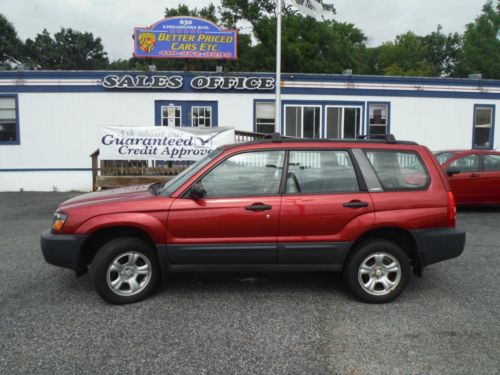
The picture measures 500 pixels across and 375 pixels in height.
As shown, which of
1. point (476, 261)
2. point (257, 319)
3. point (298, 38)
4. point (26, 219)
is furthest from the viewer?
point (298, 38)

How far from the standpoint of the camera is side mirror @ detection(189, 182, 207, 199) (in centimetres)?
432

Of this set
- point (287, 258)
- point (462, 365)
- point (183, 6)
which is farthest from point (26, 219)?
point (183, 6)

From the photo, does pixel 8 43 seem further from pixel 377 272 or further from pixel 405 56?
pixel 377 272

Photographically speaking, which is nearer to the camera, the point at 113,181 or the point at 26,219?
the point at 26,219

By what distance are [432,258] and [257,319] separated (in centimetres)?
195

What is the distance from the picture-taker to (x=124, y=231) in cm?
454

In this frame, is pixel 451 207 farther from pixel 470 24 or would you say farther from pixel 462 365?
→ pixel 470 24

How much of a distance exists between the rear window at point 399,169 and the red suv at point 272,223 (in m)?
0.01

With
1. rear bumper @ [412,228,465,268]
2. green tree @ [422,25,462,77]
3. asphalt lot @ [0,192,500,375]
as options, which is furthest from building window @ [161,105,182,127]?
green tree @ [422,25,462,77]

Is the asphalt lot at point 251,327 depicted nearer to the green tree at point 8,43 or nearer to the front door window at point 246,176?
the front door window at point 246,176

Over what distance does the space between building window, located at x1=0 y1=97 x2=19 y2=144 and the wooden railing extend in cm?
622

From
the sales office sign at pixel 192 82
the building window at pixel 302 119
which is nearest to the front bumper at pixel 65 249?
the sales office sign at pixel 192 82

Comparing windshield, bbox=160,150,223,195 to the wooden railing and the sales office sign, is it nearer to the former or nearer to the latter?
the wooden railing

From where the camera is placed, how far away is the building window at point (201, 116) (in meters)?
15.5
